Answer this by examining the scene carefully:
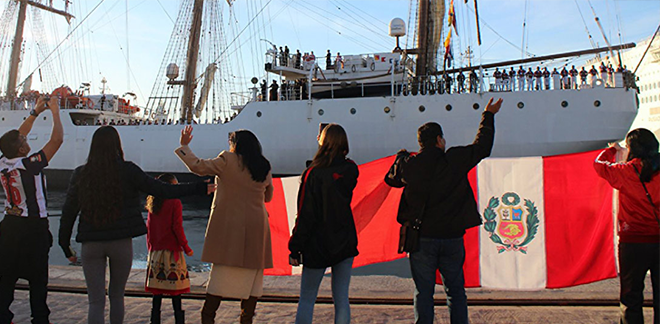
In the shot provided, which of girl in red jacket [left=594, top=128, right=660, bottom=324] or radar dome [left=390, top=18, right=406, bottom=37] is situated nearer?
girl in red jacket [left=594, top=128, right=660, bottom=324]

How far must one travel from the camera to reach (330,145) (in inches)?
137

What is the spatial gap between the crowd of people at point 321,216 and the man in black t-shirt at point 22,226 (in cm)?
52

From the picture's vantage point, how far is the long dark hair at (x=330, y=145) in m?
3.48

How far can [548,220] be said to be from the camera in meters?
4.89

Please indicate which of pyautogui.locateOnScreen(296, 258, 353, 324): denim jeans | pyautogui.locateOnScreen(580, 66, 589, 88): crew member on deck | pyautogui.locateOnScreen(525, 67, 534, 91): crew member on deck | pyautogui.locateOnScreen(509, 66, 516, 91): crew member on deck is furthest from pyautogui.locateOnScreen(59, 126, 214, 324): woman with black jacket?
pyautogui.locateOnScreen(580, 66, 589, 88): crew member on deck

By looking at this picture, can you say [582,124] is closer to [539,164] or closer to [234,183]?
[539,164]

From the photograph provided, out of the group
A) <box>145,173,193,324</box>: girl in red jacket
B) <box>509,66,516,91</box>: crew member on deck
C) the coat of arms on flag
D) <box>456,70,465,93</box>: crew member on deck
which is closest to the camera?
<box>145,173,193,324</box>: girl in red jacket

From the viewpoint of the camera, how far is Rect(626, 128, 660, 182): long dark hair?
3.36 m

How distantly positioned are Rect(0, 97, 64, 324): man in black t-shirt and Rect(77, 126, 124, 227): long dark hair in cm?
63

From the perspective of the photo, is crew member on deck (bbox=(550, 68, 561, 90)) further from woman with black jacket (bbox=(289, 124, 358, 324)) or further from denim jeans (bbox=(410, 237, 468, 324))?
woman with black jacket (bbox=(289, 124, 358, 324))

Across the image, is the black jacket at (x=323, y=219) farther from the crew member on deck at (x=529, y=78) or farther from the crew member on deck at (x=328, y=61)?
the crew member on deck at (x=328, y=61)

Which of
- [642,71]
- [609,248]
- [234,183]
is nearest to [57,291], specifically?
[234,183]

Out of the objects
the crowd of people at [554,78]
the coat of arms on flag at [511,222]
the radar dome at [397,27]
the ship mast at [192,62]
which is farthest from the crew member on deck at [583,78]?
the ship mast at [192,62]

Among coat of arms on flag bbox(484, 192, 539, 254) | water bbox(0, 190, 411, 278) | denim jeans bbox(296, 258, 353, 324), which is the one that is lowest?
water bbox(0, 190, 411, 278)
